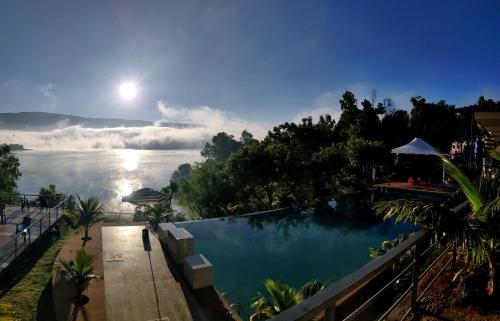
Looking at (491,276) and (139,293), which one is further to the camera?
(139,293)

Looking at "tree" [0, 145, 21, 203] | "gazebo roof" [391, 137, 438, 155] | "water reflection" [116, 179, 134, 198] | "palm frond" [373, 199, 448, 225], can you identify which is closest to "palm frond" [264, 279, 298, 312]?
"palm frond" [373, 199, 448, 225]

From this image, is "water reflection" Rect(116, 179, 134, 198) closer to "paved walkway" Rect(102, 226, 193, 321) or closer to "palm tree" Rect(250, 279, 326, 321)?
"paved walkway" Rect(102, 226, 193, 321)

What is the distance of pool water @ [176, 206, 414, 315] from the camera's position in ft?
27.8

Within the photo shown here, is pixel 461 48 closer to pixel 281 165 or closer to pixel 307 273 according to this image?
pixel 281 165

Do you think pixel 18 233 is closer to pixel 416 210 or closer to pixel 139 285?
pixel 139 285

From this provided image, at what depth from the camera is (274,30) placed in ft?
42.5

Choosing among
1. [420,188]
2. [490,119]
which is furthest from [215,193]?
[490,119]

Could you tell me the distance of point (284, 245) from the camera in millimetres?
10625

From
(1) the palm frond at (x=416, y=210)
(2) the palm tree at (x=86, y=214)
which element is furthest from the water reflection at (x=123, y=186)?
(1) the palm frond at (x=416, y=210)

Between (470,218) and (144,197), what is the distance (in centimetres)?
1574

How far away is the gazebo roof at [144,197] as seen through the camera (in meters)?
16.0

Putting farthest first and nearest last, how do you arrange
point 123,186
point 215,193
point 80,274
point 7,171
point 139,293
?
point 123,186 < point 7,171 < point 215,193 < point 80,274 < point 139,293

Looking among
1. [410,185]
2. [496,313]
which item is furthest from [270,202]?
[496,313]

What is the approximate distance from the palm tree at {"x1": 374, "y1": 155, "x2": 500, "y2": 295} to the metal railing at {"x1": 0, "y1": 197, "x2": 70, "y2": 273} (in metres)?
10.1
